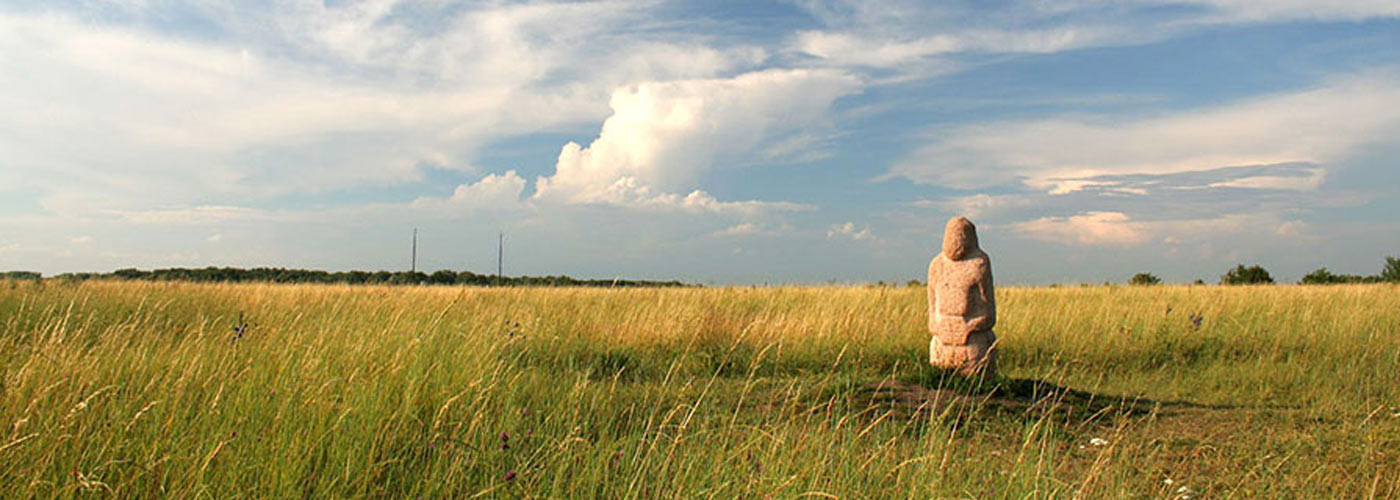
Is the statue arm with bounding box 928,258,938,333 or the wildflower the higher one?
the statue arm with bounding box 928,258,938,333

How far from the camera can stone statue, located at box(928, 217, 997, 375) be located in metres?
8.18

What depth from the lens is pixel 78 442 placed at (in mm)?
3863

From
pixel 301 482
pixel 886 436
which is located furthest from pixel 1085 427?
pixel 301 482

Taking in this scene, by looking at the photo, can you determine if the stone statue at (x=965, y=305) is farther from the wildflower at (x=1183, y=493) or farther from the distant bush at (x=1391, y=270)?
the distant bush at (x=1391, y=270)

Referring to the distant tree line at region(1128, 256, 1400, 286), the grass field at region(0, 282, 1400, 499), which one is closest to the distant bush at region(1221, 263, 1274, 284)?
the distant tree line at region(1128, 256, 1400, 286)

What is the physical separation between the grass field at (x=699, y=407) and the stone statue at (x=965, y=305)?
426 millimetres

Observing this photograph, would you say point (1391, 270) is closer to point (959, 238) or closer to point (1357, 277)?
point (1357, 277)

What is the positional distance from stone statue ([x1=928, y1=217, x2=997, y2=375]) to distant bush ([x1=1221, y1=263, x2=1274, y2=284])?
93.5 ft

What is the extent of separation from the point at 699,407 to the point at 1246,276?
3270 centimetres

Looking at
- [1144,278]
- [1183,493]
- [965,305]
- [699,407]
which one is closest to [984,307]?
[965,305]

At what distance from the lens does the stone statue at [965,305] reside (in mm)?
8180

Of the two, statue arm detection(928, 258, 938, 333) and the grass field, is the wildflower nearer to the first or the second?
the grass field

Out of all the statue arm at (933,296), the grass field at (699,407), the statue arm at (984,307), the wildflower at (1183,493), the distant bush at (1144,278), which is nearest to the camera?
the grass field at (699,407)

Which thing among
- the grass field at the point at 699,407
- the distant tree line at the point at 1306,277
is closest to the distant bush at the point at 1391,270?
the distant tree line at the point at 1306,277
